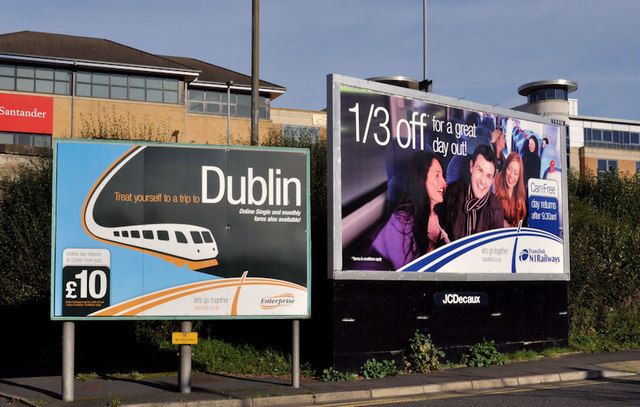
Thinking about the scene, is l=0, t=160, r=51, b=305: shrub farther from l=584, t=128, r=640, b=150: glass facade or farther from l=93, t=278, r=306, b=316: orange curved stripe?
l=584, t=128, r=640, b=150: glass facade

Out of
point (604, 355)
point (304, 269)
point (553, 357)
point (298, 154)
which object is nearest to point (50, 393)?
point (304, 269)

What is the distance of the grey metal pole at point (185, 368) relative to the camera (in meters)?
11.2

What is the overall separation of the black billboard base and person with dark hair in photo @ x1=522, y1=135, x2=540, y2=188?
2.41 metres

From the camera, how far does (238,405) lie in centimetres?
1056

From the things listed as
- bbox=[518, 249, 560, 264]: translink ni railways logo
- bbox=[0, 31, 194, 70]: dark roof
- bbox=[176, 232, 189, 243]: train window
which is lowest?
bbox=[518, 249, 560, 264]: translink ni railways logo

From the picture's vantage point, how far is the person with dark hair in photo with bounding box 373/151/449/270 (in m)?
13.4

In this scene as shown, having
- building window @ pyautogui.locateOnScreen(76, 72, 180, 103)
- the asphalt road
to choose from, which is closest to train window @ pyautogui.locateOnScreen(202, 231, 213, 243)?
the asphalt road

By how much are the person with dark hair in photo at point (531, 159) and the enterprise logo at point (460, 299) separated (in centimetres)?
289

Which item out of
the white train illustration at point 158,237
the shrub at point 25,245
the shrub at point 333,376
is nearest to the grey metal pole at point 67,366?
the white train illustration at point 158,237

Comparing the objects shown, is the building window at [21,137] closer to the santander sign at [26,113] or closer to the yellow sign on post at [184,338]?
the santander sign at [26,113]

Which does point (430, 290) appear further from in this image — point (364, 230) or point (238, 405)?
point (238, 405)

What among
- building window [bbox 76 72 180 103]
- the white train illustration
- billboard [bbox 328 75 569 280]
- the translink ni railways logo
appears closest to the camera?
the white train illustration

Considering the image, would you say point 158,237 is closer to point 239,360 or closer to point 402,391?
point 239,360

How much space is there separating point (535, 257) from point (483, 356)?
2.73 meters
